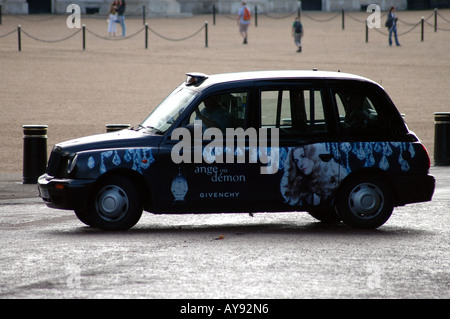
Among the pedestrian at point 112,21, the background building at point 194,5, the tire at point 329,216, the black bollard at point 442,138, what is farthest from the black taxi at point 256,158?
the background building at point 194,5

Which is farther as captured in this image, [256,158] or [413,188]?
[413,188]

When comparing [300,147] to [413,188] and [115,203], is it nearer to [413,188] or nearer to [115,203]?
[413,188]

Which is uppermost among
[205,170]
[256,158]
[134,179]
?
[256,158]

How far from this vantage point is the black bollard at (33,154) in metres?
13.8

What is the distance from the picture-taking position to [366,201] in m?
9.52

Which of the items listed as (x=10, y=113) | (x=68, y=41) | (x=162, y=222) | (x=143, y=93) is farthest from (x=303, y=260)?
(x=68, y=41)

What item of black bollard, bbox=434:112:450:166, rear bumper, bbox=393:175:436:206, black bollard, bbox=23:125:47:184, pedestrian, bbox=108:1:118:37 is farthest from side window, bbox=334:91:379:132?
pedestrian, bbox=108:1:118:37

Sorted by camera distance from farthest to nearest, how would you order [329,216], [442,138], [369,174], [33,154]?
[442,138] → [33,154] → [329,216] → [369,174]

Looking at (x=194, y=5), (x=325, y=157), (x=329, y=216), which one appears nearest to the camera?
(x=325, y=157)

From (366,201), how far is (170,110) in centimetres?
218

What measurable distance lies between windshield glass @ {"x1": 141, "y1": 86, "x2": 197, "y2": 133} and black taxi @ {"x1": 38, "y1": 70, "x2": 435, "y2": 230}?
0.02 m

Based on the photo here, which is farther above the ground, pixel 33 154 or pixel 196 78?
pixel 196 78

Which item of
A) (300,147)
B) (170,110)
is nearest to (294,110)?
(300,147)

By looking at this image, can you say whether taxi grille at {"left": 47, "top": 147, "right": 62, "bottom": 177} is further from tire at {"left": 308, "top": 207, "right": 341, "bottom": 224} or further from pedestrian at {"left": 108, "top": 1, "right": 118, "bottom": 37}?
pedestrian at {"left": 108, "top": 1, "right": 118, "bottom": 37}
